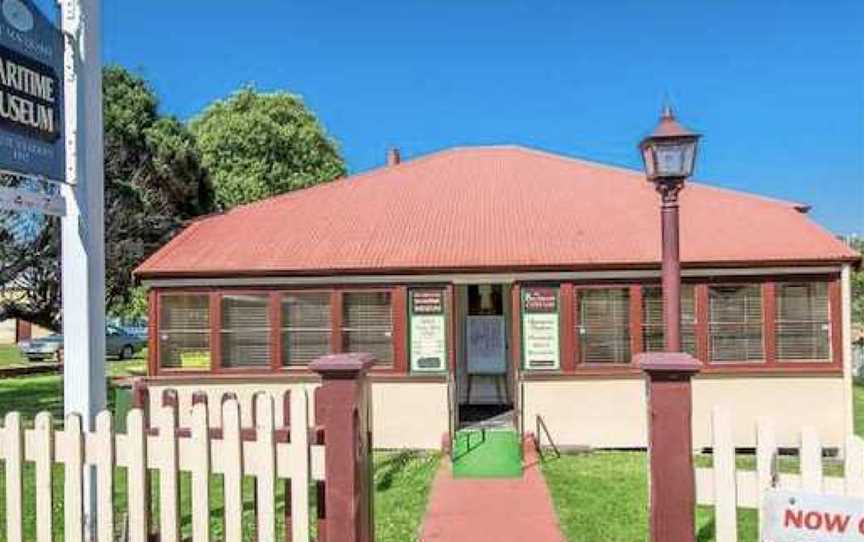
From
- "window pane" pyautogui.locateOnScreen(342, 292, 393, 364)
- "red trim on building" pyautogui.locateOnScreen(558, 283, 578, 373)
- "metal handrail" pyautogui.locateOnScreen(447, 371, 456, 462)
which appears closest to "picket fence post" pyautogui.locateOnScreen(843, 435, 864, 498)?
"metal handrail" pyautogui.locateOnScreen(447, 371, 456, 462)

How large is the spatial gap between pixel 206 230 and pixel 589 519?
868 centimetres

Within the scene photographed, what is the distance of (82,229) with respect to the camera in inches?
217

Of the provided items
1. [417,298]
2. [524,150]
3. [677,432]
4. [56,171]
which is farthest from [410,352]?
[677,432]

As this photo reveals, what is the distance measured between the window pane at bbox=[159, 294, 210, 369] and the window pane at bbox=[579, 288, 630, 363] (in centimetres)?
551

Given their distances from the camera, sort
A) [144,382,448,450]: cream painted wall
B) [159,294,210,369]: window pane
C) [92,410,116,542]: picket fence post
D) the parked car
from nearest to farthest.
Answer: [92,410,116,542]: picket fence post
[144,382,448,450]: cream painted wall
[159,294,210,369]: window pane
the parked car

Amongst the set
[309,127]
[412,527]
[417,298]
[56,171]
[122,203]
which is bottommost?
[412,527]

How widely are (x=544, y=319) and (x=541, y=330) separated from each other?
166 mm

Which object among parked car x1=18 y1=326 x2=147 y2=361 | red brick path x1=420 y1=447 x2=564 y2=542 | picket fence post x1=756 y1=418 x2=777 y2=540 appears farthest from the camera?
parked car x1=18 y1=326 x2=147 y2=361

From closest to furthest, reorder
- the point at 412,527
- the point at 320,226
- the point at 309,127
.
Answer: the point at 412,527 < the point at 320,226 < the point at 309,127

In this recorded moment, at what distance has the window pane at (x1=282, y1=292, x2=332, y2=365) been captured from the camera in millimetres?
12461

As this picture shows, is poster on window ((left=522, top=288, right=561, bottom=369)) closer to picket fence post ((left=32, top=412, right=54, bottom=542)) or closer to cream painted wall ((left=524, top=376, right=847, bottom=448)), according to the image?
cream painted wall ((left=524, top=376, right=847, bottom=448))

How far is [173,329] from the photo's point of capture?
1255 cm

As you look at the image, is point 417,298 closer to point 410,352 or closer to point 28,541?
point 410,352

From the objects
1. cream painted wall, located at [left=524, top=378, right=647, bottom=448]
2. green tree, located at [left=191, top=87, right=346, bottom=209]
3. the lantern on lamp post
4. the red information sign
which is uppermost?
green tree, located at [left=191, top=87, right=346, bottom=209]
